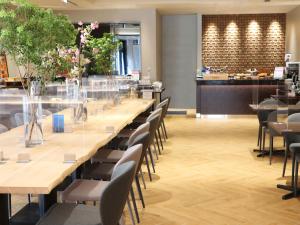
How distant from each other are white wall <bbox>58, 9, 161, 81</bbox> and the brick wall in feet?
6.92

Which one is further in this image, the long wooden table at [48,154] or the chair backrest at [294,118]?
the chair backrest at [294,118]

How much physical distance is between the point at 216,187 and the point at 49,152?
7.66 feet

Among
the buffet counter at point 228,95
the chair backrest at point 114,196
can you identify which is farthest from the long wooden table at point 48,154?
the buffet counter at point 228,95

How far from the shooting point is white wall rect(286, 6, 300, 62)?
10836 mm

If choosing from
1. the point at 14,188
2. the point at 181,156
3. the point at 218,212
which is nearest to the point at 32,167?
the point at 14,188

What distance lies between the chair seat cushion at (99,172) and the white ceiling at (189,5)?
6.38 meters

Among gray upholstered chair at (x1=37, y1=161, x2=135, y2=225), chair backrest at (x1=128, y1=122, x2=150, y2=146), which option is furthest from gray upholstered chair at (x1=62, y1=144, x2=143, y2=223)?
chair backrest at (x1=128, y1=122, x2=150, y2=146)

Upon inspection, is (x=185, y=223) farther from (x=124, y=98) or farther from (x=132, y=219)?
(x=124, y=98)

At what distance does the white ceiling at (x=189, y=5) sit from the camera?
391 inches

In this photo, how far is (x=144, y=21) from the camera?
10867 mm

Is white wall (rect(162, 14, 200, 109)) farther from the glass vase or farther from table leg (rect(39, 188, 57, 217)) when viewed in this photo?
table leg (rect(39, 188, 57, 217))

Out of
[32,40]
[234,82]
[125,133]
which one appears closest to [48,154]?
[32,40]

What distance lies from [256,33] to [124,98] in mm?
6201

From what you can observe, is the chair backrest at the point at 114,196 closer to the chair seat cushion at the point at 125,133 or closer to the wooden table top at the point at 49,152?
the wooden table top at the point at 49,152
